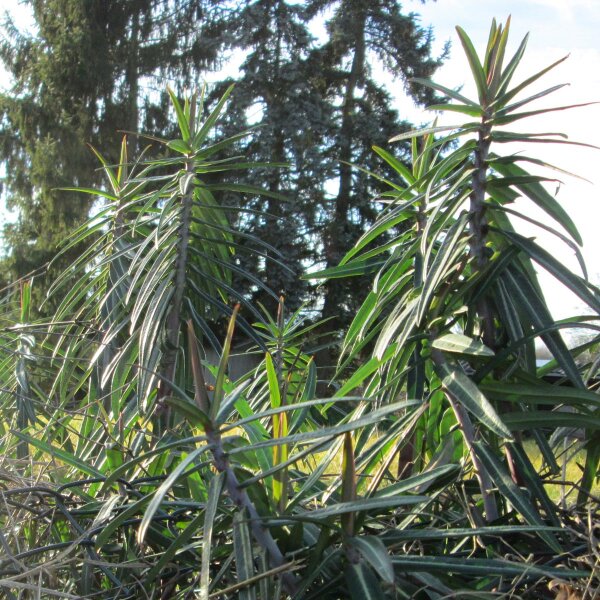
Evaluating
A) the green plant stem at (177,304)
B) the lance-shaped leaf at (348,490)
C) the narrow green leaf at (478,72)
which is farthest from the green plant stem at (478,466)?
the green plant stem at (177,304)

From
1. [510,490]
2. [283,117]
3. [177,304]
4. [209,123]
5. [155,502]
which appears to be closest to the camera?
[155,502]

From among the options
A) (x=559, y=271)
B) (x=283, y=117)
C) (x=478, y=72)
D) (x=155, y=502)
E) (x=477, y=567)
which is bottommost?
(x=477, y=567)

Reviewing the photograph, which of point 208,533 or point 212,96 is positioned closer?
point 208,533

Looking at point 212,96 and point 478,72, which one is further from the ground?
point 212,96

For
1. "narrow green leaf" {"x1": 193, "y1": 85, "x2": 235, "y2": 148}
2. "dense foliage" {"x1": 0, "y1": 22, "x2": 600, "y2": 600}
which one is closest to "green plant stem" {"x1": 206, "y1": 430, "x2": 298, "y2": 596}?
"dense foliage" {"x1": 0, "y1": 22, "x2": 600, "y2": 600}

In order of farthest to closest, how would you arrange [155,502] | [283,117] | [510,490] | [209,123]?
[283,117]
[209,123]
[510,490]
[155,502]

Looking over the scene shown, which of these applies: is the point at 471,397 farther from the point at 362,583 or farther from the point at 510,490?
the point at 362,583

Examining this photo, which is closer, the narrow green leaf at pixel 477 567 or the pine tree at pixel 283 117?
the narrow green leaf at pixel 477 567

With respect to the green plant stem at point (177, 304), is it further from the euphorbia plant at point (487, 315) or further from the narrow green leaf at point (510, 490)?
the narrow green leaf at point (510, 490)

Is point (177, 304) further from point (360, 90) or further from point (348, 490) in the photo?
point (360, 90)

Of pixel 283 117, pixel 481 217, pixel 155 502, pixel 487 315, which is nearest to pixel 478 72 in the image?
pixel 481 217

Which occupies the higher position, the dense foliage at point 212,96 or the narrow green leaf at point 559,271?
the dense foliage at point 212,96

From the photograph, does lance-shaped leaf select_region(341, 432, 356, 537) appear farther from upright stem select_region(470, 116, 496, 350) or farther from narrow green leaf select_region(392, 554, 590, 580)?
upright stem select_region(470, 116, 496, 350)

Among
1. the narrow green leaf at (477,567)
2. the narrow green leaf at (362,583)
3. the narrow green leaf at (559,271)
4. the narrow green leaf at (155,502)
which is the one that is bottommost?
the narrow green leaf at (477,567)
